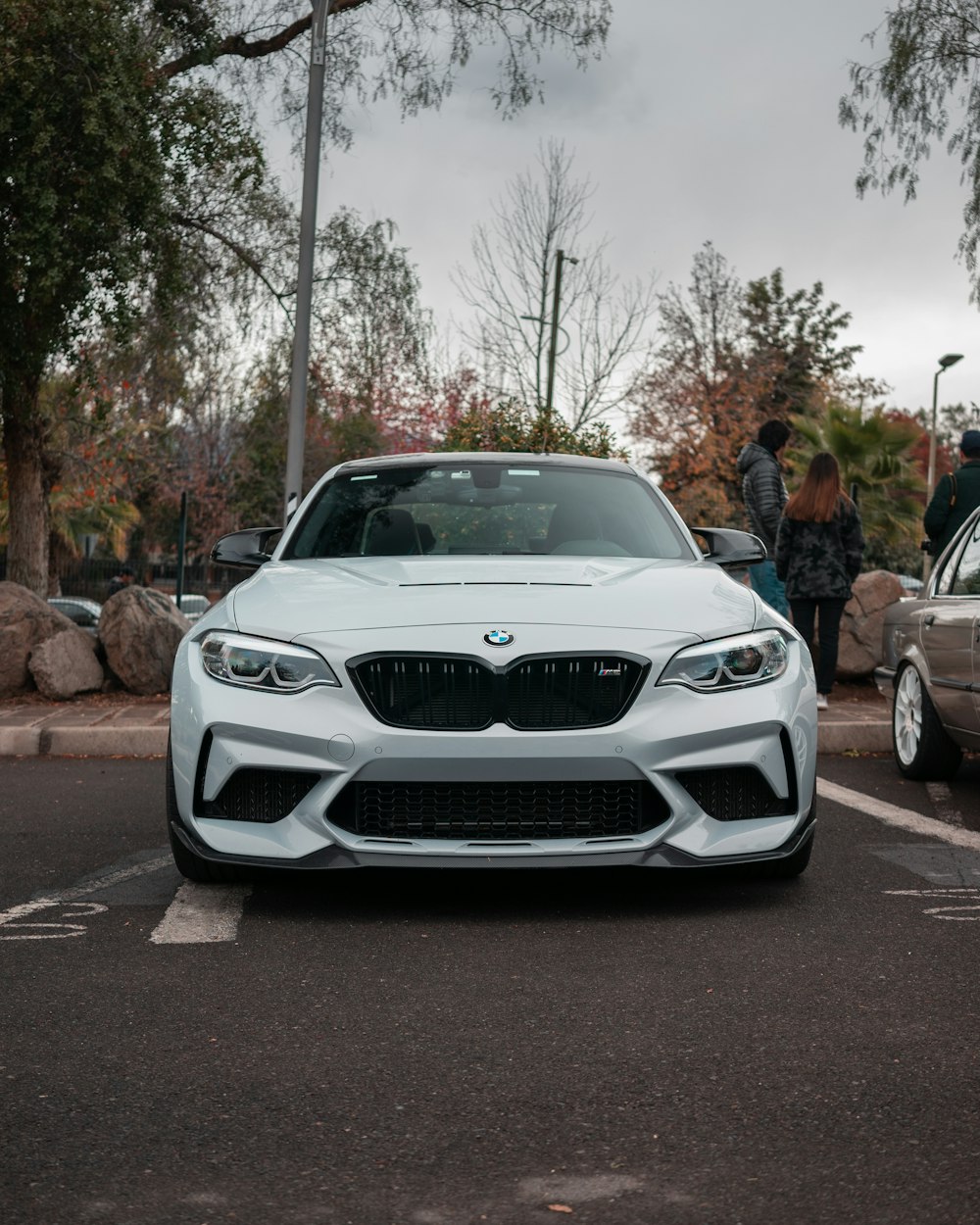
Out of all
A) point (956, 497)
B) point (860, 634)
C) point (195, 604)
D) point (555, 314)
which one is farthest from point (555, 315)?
point (956, 497)

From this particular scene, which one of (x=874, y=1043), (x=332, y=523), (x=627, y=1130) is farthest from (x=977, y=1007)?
(x=332, y=523)

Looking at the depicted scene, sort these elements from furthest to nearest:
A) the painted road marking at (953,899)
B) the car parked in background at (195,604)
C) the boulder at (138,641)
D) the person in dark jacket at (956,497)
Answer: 1. the car parked in background at (195,604)
2. the boulder at (138,641)
3. the person in dark jacket at (956,497)
4. the painted road marking at (953,899)

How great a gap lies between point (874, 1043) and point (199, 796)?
7.39 ft

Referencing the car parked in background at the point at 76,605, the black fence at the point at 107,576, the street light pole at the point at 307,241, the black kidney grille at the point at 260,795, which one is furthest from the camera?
the car parked in background at the point at 76,605

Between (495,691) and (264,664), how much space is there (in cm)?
73

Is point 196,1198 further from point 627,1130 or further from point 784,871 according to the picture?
point 784,871

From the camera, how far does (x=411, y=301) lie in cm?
1830

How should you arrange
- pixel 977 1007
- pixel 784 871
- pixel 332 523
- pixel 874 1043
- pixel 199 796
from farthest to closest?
pixel 332 523 → pixel 784 871 → pixel 199 796 → pixel 977 1007 → pixel 874 1043

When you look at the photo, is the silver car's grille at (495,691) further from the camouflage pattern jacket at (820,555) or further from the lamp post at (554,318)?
the lamp post at (554,318)

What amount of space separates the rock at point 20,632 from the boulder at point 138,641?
0.37m

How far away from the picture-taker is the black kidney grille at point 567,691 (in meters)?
4.73

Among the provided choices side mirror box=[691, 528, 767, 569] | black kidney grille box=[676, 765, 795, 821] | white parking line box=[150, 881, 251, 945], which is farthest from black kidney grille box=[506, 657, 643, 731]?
side mirror box=[691, 528, 767, 569]

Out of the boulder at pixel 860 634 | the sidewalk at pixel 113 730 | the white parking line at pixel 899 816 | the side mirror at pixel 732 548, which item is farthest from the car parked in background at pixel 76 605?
the side mirror at pixel 732 548

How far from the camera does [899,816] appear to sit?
23.3ft
